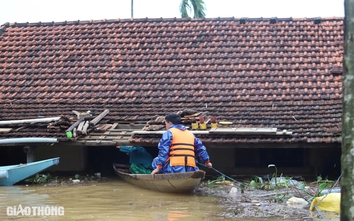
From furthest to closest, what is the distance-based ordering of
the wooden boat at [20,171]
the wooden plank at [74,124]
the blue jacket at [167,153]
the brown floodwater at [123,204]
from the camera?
the wooden plank at [74,124]
the wooden boat at [20,171]
the blue jacket at [167,153]
the brown floodwater at [123,204]

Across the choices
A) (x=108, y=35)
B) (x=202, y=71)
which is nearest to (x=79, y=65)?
(x=108, y=35)

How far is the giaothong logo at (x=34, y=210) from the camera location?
795 centimetres

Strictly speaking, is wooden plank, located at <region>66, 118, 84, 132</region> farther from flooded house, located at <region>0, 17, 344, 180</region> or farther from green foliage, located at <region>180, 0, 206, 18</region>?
green foliage, located at <region>180, 0, 206, 18</region>

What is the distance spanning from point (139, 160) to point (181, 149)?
232 centimetres

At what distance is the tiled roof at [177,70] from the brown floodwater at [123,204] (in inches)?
75.8

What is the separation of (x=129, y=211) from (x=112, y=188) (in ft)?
8.47

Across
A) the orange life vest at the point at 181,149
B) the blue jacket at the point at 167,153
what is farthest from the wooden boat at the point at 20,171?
the orange life vest at the point at 181,149

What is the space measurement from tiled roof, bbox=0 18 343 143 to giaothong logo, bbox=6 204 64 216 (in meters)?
3.32

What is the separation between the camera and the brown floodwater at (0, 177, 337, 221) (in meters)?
7.70

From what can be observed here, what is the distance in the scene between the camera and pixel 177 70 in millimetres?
14383

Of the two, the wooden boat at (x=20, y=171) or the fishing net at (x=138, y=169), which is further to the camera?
the fishing net at (x=138, y=169)

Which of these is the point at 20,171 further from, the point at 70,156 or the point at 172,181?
the point at 172,181

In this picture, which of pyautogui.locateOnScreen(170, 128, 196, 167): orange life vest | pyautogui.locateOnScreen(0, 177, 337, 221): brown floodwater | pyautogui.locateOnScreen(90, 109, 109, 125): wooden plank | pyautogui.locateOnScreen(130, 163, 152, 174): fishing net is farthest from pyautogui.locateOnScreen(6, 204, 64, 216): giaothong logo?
pyautogui.locateOnScreen(90, 109, 109, 125): wooden plank

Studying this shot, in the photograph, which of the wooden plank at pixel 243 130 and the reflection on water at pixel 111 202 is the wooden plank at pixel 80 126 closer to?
the reflection on water at pixel 111 202
